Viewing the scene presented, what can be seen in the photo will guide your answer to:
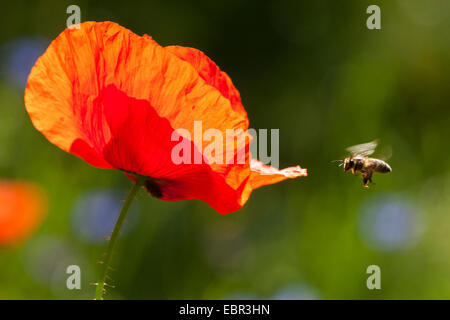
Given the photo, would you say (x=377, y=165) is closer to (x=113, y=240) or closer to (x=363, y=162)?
(x=363, y=162)

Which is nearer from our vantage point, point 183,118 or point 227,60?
point 183,118

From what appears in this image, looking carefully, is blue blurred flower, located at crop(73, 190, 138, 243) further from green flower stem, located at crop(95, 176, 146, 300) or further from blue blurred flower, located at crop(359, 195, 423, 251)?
green flower stem, located at crop(95, 176, 146, 300)

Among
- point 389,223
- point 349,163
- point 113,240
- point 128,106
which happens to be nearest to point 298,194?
point 389,223

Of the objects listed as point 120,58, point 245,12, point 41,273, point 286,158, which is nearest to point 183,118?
point 120,58

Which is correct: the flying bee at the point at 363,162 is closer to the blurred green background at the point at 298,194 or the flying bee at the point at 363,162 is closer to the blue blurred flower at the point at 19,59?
the blurred green background at the point at 298,194

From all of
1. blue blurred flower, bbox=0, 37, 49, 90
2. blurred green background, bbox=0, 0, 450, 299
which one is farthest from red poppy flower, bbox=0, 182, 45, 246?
blue blurred flower, bbox=0, 37, 49, 90

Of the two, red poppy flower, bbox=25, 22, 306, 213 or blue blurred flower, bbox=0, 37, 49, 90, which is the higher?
blue blurred flower, bbox=0, 37, 49, 90
